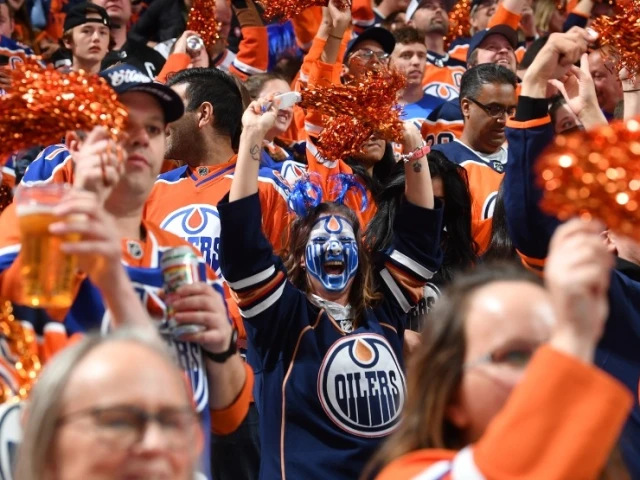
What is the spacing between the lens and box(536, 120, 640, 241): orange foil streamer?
219 cm

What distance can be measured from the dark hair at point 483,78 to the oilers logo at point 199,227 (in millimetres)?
1887

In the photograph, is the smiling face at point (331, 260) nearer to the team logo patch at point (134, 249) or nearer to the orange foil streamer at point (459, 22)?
the team logo patch at point (134, 249)

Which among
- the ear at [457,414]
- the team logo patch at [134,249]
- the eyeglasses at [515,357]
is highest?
the eyeglasses at [515,357]

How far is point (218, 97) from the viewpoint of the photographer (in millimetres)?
5379

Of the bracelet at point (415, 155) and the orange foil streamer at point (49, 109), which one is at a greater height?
the orange foil streamer at point (49, 109)

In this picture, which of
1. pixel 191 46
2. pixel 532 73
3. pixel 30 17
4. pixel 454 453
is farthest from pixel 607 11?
pixel 454 453

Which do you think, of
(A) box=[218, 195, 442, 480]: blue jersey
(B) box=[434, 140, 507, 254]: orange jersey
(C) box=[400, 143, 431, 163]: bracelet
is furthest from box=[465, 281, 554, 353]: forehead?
(B) box=[434, 140, 507, 254]: orange jersey

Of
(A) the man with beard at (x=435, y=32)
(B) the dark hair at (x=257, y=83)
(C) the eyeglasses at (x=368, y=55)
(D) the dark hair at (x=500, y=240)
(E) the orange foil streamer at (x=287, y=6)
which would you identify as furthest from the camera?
(A) the man with beard at (x=435, y=32)

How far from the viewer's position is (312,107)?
4.86 meters

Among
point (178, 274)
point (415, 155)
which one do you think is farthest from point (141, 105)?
point (415, 155)

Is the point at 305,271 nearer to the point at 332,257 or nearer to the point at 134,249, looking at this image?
the point at 332,257

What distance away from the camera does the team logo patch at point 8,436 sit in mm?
2590

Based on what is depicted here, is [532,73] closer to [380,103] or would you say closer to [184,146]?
[380,103]

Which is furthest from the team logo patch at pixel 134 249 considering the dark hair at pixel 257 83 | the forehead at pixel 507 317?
the dark hair at pixel 257 83
